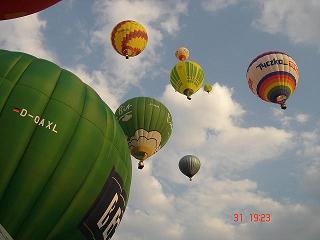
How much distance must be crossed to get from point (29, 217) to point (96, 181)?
A: 1.51 metres

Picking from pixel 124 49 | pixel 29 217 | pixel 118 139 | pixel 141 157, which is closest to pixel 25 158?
pixel 29 217

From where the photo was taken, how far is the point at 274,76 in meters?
23.6

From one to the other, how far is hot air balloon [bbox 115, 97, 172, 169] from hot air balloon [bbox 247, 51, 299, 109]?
659 cm

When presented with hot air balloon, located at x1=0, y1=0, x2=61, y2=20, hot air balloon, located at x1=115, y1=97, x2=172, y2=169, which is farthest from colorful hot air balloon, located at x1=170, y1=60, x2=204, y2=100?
hot air balloon, located at x1=0, y1=0, x2=61, y2=20

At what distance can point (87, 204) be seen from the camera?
342 inches

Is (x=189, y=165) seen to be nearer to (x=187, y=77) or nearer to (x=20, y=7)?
(x=187, y=77)

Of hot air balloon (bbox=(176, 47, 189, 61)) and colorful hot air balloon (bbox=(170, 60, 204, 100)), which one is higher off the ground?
hot air balloon (bbox=(176, 47, 189, 61))

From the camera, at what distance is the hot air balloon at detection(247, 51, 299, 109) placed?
23688mm

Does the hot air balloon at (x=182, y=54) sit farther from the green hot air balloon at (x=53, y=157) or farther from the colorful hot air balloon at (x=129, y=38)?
the green hot air balloon at (x=53, y=157)

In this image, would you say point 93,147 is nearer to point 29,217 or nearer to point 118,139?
point 118,139

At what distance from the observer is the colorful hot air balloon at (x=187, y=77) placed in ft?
92.7

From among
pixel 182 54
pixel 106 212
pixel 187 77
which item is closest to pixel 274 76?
pixel 187 77

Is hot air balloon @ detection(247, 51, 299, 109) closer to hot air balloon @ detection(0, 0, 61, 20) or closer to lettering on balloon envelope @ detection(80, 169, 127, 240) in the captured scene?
lettering on balloon envelope @ detection(80, 169, 127, 240)

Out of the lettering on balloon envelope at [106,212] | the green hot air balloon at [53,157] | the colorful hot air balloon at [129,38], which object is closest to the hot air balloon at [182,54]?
the colorful hot air balloon at [129,38]
